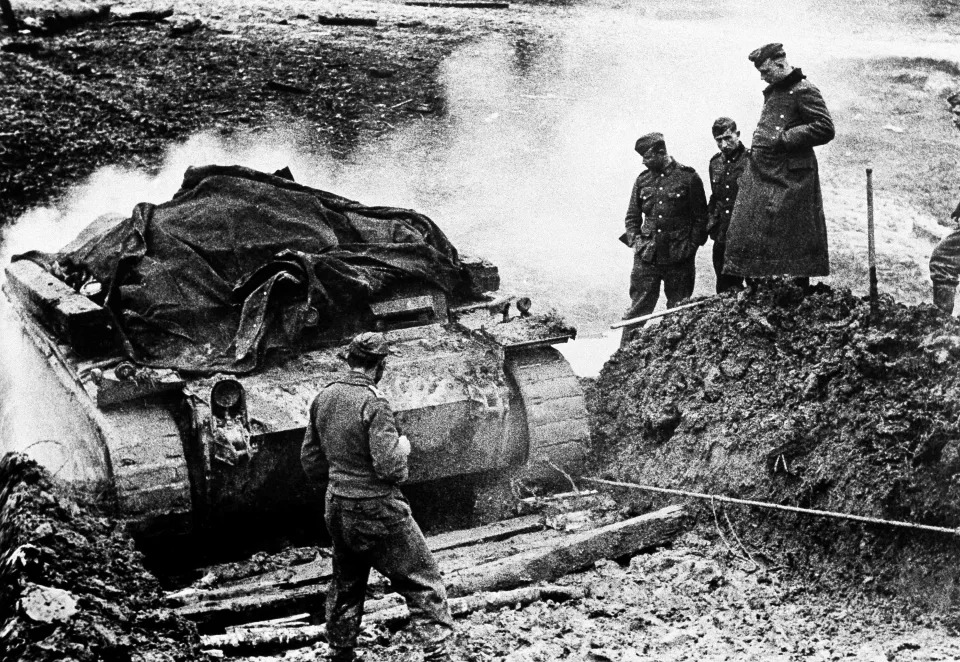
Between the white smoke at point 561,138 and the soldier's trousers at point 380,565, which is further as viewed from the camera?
the white smoke at point 561,138

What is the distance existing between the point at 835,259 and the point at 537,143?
17.2 ft

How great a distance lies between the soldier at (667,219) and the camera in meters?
9.82

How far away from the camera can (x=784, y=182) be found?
863 cm

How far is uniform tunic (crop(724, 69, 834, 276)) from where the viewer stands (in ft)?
28.0

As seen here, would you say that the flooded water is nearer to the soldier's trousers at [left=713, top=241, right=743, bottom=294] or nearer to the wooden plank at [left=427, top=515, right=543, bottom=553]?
the soldier's trousers at [left=713, top=241, right=743, bottom=294]

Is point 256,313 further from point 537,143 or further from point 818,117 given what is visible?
point 537,143

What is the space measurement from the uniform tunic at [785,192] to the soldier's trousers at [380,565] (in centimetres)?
413

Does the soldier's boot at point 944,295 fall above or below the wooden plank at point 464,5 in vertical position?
below

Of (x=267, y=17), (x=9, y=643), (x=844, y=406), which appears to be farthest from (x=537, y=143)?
(x=9, y=643)

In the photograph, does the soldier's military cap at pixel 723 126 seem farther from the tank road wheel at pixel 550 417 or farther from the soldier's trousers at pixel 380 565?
the soldier's trousers at pixel 380 565

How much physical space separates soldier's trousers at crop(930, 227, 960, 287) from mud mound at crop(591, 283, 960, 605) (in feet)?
3.06

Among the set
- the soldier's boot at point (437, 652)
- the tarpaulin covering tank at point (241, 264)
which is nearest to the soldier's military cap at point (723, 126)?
the tarpaulin covering tank at point (241, 264)

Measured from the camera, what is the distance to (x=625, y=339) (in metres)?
9.88

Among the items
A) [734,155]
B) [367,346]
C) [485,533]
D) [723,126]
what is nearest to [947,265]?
[734,155]
